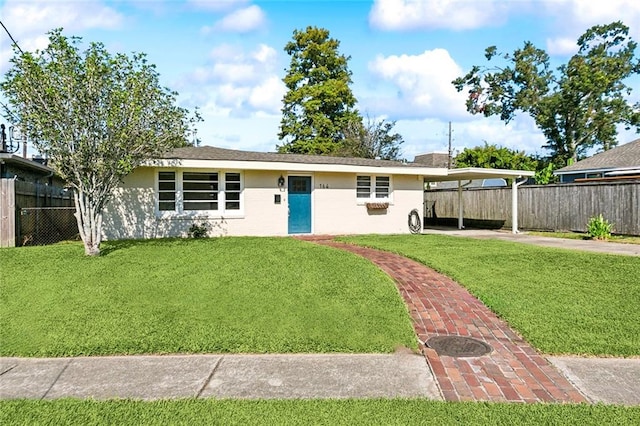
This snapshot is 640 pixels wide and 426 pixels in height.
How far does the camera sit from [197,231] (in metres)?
13.2

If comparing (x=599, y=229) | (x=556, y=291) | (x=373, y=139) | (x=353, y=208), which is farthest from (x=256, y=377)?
(x=373, y=139)

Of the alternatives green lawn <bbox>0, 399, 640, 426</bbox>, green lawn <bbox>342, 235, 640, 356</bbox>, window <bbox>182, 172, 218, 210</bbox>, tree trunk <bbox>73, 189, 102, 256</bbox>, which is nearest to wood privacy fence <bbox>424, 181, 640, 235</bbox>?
green lawn <bbox>342, 235, 640, 356</bbox>

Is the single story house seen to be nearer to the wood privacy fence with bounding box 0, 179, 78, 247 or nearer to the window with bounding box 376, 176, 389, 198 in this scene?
the window with bounding box 376, 176, 389, 198

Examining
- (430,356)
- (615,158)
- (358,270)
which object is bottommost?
(430,356)

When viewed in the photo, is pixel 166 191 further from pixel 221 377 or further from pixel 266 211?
pixel 221 377

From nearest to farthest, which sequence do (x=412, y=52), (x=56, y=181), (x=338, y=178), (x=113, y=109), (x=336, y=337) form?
(x=336, y=337)
(x=113, y=109)
(x=338, y=178)
(x=412, y=52)
(x=56, y=181)

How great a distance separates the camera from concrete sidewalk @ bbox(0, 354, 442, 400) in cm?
389

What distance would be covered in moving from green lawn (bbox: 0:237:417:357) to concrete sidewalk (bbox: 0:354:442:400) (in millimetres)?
257

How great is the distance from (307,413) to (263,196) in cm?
1110

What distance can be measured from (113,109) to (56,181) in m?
15.6

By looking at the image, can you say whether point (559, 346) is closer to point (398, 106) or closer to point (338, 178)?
point (338, 178)

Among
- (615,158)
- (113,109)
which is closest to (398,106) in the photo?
(615,158)

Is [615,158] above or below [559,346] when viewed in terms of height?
above

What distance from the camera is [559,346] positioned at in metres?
5.08
